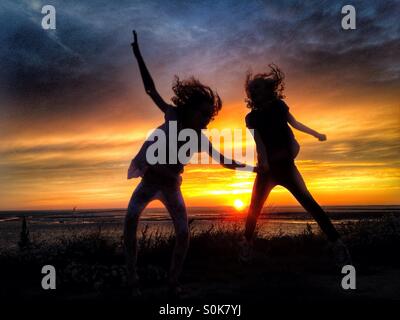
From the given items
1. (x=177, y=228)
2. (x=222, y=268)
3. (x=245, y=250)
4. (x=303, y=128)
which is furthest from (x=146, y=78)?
(x=222, y=268)

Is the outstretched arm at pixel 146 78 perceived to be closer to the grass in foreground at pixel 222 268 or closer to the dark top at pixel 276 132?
the dark top at pixel 276 132

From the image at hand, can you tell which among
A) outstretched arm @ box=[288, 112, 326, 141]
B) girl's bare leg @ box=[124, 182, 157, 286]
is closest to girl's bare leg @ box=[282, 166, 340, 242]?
outstretched arm @ box=[288, 112, 326, 141]

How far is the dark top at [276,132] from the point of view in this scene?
6.07m

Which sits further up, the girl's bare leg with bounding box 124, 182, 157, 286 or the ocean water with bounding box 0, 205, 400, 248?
the girl's bare leg with bounding box 124, 182, 157, 286

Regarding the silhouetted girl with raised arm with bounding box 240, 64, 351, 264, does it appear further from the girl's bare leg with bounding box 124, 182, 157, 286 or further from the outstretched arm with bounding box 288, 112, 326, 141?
the girl's bare leg with bounding box 124, 182, 157, 286

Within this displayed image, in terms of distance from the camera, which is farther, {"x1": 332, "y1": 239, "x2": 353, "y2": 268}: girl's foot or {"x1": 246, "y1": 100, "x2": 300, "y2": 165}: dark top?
Result: {"x1": 246, "y1": 100, "x2": 300, "y2": 165}: dark top

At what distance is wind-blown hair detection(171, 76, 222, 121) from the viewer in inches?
203

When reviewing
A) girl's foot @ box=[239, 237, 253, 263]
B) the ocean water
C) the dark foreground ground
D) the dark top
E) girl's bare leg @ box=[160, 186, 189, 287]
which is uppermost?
the dark top

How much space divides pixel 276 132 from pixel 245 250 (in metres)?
1.97

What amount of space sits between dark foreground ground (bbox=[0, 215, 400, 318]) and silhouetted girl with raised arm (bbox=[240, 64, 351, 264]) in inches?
29.1

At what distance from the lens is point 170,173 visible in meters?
5.02
